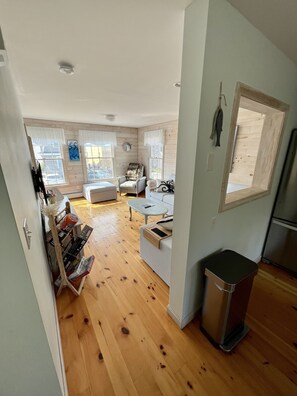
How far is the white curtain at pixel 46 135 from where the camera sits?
4.46 metres

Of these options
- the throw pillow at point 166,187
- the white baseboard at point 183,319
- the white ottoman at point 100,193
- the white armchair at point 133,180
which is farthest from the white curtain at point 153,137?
the white baseboard at point 183,319

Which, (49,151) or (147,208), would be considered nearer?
(147,208)

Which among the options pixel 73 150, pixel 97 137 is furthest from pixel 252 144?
pixel 73 150

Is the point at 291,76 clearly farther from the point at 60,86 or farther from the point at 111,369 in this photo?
the point at 111,369

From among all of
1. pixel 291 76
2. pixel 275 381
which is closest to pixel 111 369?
pixel 275 381

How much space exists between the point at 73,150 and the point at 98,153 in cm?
83

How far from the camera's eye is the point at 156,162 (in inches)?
227

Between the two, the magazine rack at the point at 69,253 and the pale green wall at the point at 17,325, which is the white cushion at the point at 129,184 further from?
the pale green wall at the point at 17,325

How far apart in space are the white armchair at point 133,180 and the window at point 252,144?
3167 mm

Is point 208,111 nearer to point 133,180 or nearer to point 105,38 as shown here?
point 105,38

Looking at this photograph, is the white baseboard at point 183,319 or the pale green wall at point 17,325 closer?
the pale green wall at point 17,325

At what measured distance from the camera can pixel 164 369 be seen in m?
1.24

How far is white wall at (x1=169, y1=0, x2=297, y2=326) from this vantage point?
0.95 m

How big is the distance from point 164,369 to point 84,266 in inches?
50.2
